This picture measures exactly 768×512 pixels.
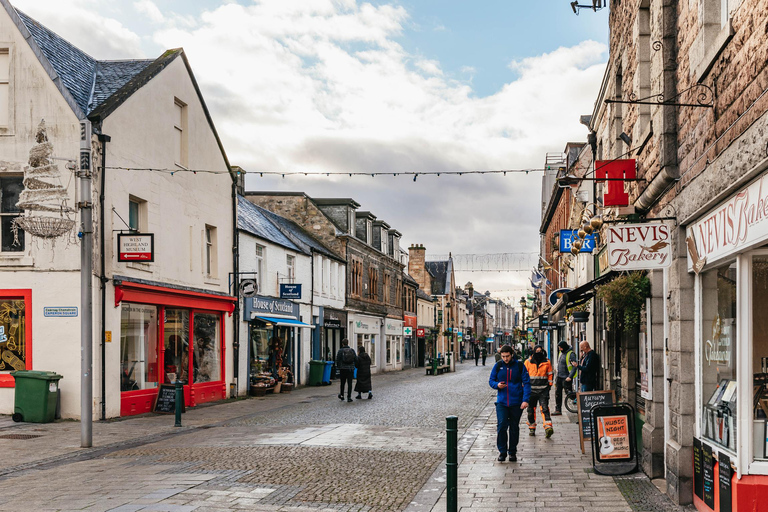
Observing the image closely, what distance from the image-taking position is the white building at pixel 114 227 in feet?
54.9

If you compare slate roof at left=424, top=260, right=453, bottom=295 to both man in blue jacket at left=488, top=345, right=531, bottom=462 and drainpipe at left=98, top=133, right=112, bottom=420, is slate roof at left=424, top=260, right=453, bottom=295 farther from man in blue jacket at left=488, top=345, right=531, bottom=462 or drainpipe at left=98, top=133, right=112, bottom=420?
man in blue jacket at left=488, top=345, right=531, bottom=462

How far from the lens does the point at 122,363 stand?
59.0 feet

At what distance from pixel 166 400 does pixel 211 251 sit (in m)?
6.21

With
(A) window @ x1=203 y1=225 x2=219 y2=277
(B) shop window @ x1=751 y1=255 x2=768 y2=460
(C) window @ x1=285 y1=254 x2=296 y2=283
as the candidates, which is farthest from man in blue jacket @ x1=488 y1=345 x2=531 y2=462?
(C) window @ x1=285 y1=254 x2=296 y2=283

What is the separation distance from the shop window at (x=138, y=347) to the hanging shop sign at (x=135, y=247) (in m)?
1.49

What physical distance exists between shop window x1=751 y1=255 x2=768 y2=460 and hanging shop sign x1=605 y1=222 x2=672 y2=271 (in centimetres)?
194

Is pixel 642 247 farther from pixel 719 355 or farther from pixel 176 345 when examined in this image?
pixel 176 345

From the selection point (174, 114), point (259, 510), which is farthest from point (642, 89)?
point (174, 114)

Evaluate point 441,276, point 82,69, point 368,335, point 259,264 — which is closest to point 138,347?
point 82,69

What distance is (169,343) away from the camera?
20.4 m

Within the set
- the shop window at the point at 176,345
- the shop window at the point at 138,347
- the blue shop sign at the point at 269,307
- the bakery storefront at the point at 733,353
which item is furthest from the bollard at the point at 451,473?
the blue shop sign at the point at 269,307

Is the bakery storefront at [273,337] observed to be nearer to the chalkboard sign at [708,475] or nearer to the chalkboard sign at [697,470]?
the chalkboard sign at [697,470]

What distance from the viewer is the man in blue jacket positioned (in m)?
11.5

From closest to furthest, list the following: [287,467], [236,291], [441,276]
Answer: [287,467] < [236,291] < [441,276]
